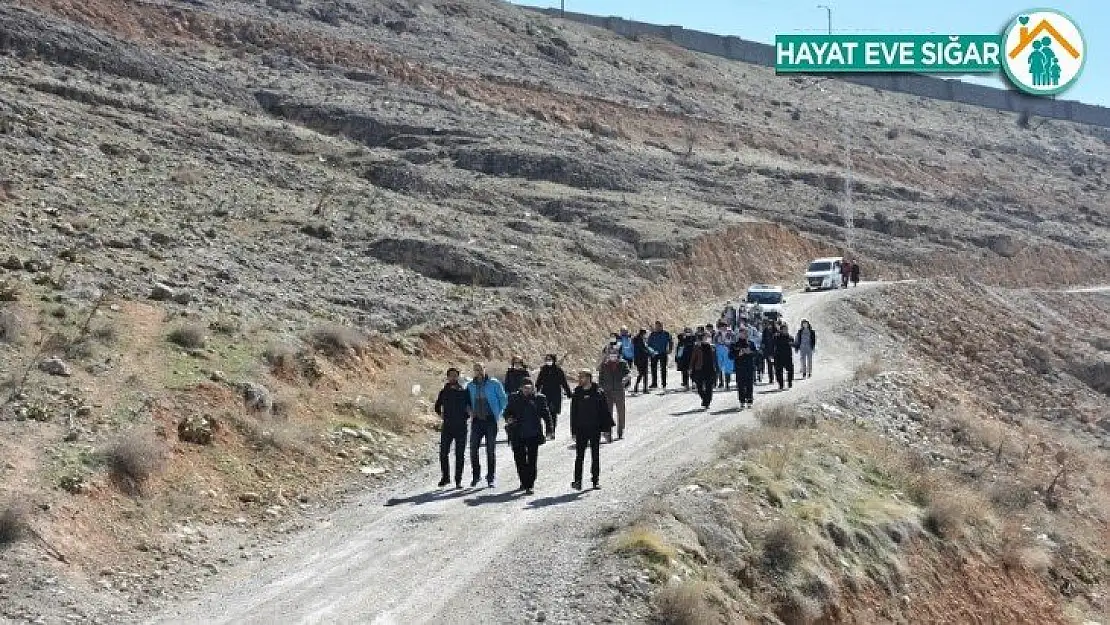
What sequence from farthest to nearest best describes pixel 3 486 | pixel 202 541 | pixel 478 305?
pixel 478 305, pixel 202 541, pixel 3 486

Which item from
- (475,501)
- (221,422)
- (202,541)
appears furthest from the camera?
(221,422)

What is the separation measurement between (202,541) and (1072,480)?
64.7 feet

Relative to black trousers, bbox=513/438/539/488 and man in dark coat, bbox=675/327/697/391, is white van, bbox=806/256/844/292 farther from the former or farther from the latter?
black trousers, bbox=513/438/539/488

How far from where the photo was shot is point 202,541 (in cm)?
1404

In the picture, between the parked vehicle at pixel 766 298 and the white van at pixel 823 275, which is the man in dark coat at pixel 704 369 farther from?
the white van at pixel 823 275

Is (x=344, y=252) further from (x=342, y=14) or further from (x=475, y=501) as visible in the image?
(x=342, y=14)

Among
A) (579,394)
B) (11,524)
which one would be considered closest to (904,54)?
(579,394)

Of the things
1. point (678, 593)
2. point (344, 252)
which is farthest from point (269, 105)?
point (678, 593)

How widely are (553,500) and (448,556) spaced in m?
2.77

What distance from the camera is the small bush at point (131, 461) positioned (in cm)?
1430

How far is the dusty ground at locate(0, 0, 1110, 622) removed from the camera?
50.0 feet

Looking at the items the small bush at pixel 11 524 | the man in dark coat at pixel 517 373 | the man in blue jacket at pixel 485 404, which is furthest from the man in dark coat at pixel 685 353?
the small bush at pixel 11 524

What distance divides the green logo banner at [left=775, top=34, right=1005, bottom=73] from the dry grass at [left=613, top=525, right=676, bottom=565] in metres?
23.6

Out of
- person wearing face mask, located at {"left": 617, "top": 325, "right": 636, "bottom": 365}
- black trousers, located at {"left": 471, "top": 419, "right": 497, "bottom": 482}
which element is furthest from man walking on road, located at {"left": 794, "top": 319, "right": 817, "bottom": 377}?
black trousers, located at {"left": 471, "top": 419, "right": 497, "bottom": 482}
